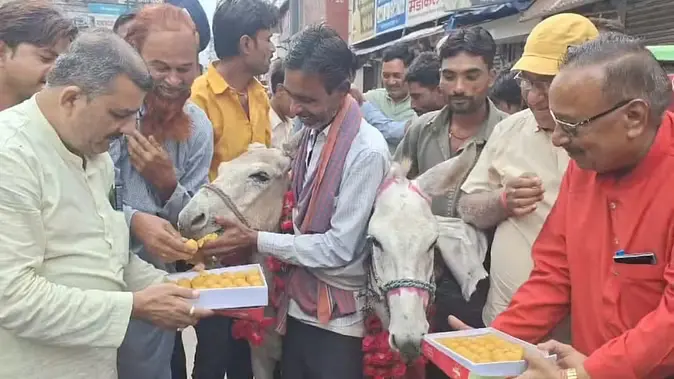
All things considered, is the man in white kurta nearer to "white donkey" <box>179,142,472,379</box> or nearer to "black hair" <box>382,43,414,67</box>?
"white donkey" <box>179,142,472,379</box>

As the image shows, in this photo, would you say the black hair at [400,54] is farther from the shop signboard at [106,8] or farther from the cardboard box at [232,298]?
the shop signboard at [106,8]

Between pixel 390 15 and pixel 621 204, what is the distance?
13.7 m

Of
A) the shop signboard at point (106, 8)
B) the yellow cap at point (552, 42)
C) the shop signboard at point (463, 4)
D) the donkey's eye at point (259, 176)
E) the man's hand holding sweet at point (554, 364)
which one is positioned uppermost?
the shop signboard at point (106, 8)

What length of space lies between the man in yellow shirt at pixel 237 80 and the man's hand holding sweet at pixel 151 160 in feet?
2.72

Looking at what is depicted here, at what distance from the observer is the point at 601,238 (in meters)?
1.99

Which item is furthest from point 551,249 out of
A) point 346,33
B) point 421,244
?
point 346,33

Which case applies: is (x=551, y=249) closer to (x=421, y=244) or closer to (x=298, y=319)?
(x=421, y=244)

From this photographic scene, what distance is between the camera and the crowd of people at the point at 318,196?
1.87 m

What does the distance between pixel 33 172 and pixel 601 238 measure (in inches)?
66.2

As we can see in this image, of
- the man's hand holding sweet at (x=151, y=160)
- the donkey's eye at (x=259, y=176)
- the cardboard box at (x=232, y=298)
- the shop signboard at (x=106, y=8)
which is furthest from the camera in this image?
the shop signboard at (x=106, y=8)

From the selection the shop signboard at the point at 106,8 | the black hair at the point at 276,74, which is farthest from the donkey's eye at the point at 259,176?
the shop signboard at the point at 106,8

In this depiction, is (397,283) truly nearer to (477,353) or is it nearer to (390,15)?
(477,353)

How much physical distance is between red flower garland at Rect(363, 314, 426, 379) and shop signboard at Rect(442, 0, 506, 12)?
25.0 feet

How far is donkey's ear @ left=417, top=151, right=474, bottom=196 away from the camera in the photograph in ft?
9.00
